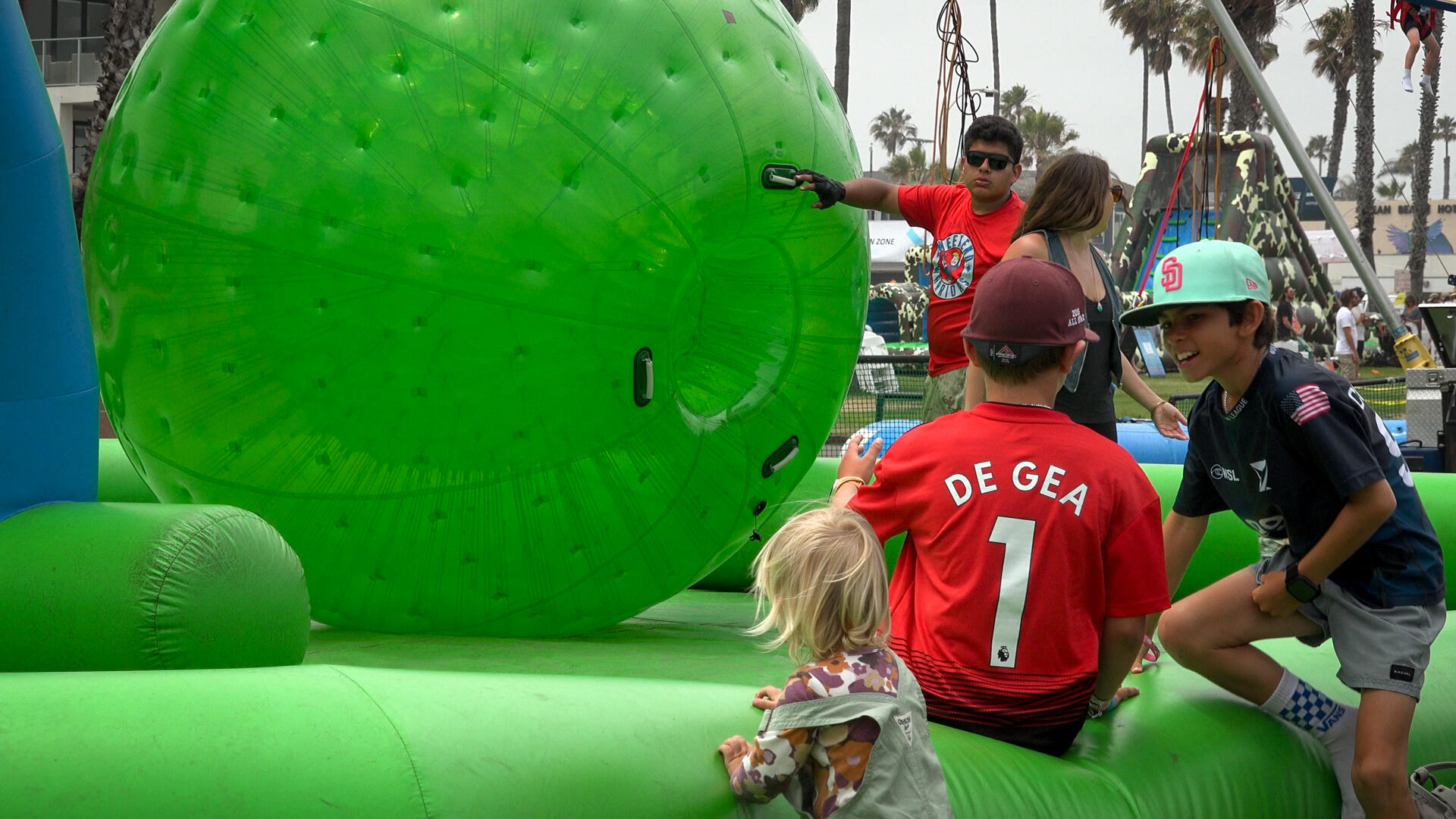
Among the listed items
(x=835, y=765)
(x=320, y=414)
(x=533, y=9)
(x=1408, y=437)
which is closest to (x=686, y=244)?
(x=533, y=9)

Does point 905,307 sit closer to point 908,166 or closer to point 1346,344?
point 1346,344

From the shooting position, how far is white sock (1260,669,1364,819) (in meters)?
2.98

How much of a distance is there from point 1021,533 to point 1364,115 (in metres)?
34.1

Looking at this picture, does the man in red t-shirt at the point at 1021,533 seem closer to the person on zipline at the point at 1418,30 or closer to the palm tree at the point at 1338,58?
the person on zipline at the point at 1418,30

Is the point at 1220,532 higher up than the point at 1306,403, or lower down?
lower down

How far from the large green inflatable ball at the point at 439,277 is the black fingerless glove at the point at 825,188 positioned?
83mm

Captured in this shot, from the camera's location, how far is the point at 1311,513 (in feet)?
9.18

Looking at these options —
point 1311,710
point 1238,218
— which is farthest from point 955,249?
point 1238,218

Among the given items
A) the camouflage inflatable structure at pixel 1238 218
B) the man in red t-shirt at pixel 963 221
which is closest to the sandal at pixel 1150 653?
the man in red t-shirt at pixel 963 221

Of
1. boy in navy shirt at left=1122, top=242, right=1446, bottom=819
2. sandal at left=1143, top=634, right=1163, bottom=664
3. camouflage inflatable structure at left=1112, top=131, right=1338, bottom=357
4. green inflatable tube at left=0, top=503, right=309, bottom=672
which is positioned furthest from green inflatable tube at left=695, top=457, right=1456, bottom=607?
camouflage inflatable structure at left=1112, top=131, right=1338, bottom=357

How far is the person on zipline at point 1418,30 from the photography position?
732 centimetres

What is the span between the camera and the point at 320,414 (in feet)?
9.62

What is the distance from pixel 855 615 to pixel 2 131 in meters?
1.71

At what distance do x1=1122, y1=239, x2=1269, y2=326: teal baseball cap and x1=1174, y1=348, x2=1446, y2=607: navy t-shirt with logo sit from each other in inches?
6.3
